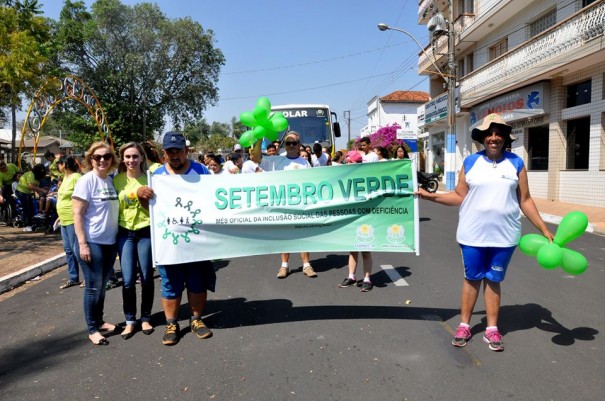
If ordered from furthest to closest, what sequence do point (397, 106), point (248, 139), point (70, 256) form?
point (397, 106)
point (248, 139)
point (70, 256)

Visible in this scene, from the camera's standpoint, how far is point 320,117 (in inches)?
589

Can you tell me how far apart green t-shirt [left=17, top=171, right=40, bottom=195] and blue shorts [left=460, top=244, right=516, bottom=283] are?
10436 millimetres

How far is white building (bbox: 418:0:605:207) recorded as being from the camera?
45.1ft

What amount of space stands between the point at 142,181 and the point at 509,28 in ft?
66.1

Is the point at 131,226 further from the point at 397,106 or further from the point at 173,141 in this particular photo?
the point at 397,106

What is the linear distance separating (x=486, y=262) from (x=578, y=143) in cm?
1412

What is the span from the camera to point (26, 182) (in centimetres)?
1078

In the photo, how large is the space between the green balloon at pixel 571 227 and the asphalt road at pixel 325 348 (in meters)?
0.94

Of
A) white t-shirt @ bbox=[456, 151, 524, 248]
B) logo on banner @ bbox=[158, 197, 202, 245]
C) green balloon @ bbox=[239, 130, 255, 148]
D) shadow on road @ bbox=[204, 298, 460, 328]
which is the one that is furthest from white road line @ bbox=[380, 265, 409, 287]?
logo on banner @ bbox=[158, 197, 202, 245]

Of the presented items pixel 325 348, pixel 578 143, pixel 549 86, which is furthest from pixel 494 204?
pixel 549 86

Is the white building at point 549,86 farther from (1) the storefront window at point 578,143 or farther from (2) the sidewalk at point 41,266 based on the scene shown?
(2) the sidewalk at point 41,266

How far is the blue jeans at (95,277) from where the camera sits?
4.01m

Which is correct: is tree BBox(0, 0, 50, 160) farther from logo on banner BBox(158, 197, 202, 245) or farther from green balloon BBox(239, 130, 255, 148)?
logo on banner BBox(158, 197, 202, 245)

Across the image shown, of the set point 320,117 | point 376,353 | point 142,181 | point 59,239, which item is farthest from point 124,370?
point 320,117
